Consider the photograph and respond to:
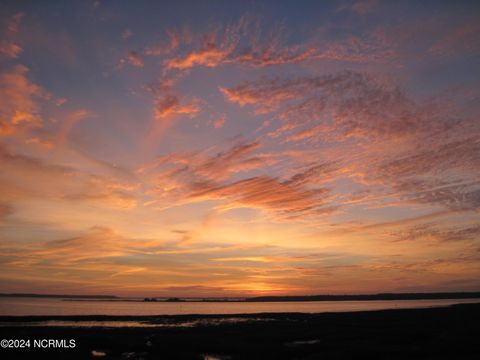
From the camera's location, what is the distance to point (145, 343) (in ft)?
117

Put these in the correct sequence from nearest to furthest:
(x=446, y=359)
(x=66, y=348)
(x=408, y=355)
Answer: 1. (x=446, y=359)
2. (x=408, y=355)
3. (x=66, y=348)

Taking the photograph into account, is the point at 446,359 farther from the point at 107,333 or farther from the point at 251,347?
the point at 107,333

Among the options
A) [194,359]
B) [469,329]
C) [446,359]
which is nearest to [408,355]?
[446,359]

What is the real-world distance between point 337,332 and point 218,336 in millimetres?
13376

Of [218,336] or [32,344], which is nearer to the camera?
[32,344]

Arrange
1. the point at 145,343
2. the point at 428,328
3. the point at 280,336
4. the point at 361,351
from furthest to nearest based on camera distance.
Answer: the point at 428,328 → the point at 280,336 → the point at 145,343 → the point at 361,351

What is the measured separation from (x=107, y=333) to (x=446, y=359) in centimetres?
3375

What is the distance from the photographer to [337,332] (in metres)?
42.1

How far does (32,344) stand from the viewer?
34000 millimetres

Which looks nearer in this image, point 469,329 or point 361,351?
point 361,351

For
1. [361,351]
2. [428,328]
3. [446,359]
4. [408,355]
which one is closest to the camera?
[446,359]

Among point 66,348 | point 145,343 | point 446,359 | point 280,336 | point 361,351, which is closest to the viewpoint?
point 446,359

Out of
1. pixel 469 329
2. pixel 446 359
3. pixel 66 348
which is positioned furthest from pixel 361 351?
pixel 66 348

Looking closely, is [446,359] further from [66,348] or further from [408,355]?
[66,348]
